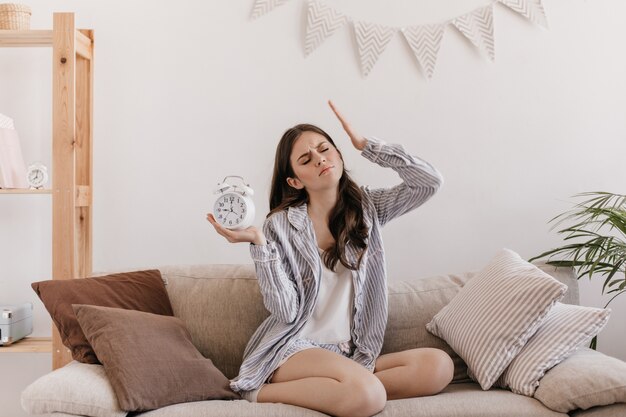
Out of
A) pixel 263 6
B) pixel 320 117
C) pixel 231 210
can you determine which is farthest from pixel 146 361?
pixel 263 6

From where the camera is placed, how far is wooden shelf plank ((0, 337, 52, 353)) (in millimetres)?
2578

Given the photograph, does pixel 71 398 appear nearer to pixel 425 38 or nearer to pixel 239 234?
pixel 239 234

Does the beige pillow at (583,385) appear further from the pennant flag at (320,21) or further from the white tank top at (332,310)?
the pennant flag at (320,21)

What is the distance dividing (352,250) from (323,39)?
0.99m

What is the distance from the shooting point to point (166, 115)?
9.41 feet

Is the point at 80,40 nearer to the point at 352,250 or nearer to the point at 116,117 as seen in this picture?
the point at 116,117

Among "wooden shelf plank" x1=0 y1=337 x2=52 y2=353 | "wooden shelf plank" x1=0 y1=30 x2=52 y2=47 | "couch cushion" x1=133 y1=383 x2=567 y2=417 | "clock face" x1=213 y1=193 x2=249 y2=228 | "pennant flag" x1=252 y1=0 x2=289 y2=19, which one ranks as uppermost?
"pennant flag" x1=252 y1=0 x2=289 y2=19

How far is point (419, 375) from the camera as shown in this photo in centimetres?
204

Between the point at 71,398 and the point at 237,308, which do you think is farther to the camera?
the point at 237,308

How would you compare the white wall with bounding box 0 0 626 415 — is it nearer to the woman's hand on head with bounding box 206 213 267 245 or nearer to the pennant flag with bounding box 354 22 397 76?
the pennant flag with bounding box 354 22 397 76

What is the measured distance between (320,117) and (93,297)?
1.15 meters

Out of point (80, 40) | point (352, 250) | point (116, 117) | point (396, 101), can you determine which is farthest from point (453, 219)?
point (80, 40)

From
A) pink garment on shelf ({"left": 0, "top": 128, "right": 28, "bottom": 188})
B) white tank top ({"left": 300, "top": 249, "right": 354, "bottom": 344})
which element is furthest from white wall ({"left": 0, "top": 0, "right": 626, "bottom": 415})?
white tank top ({"left": 300, "top": 249, "right": 354, "bottom": 344})

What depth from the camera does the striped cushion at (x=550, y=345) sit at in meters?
1.97
